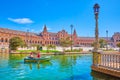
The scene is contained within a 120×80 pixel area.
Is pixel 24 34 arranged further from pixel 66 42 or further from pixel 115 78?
pixel 115 78

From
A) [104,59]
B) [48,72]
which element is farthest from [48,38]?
[104,59]

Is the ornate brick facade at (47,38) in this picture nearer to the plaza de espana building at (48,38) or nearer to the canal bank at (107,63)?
the plaza de espana building at (48,38)

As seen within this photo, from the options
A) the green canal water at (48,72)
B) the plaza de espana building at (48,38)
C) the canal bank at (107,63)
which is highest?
the plaza de espana building at (48,38)

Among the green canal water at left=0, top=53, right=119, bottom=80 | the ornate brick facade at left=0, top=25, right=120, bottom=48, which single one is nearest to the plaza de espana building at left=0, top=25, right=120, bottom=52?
the ornate brick facade at left=0, top=25, right=120, bottom=48

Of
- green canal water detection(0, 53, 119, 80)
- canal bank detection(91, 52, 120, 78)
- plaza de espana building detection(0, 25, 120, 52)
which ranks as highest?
plaza de espana building detection(0, 25, 120, 52)

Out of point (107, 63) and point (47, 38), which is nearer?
point (107, 63)

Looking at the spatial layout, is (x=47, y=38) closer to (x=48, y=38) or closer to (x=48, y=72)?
(x=48, y=38)

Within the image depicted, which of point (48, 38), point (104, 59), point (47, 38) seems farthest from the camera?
point (48, 38)

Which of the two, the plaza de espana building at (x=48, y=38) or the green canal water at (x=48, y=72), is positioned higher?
the plaza de espana building at (x=48, y=38)

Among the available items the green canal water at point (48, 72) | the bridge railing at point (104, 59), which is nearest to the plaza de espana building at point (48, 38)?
the green canal water at point (48, 72)

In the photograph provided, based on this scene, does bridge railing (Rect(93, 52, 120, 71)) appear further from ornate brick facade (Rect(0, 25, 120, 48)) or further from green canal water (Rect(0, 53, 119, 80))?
ornate brick facade (Rect(0, 25, 120, 48))

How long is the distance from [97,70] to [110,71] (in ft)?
7.71

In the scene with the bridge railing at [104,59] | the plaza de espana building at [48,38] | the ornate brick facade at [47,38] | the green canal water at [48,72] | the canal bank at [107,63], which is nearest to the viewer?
the canal bank at [107,63]

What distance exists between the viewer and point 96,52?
20.0m
